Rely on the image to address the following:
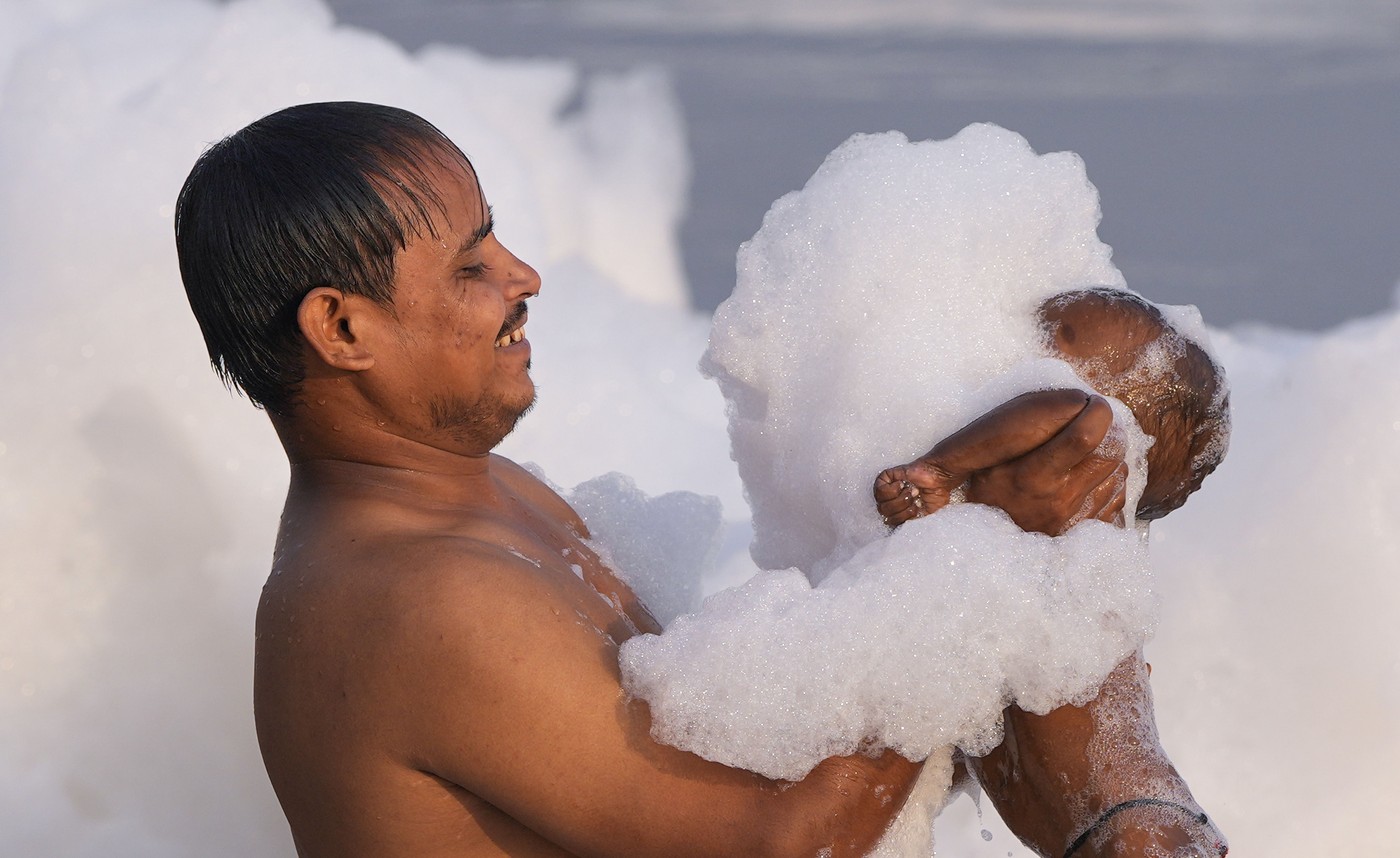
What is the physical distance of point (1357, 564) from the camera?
2.71 m

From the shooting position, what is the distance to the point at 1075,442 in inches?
47.5

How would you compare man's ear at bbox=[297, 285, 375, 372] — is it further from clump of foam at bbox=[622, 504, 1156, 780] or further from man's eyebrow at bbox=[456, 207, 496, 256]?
clump of foam at bbox=[622, 504, 1156, 780]

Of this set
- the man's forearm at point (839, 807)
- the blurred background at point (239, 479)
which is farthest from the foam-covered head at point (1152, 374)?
the blurred background at point (239, 479)

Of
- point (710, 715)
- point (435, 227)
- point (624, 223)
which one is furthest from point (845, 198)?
point (624, 223)

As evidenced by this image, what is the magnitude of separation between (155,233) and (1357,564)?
2.51 meters

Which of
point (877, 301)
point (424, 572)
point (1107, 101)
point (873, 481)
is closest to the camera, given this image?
point (424, 572)

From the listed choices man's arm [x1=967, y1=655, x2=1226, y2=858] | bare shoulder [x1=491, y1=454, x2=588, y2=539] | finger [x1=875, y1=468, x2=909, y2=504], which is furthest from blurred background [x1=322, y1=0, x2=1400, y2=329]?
man's arm [x1=967, y1=655, x2=1226, y2=858]

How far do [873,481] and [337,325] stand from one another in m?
0.53

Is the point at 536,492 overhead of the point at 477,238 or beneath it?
beneath

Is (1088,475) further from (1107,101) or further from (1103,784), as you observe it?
(1107,101)

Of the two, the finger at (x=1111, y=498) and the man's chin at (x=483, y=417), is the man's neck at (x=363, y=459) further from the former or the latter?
the finger at (x=1111, y=498)

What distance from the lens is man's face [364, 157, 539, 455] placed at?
1.24 meters

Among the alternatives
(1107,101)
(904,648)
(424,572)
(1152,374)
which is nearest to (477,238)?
(424,572)

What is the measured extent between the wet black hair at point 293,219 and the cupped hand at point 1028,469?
20.0 inches
